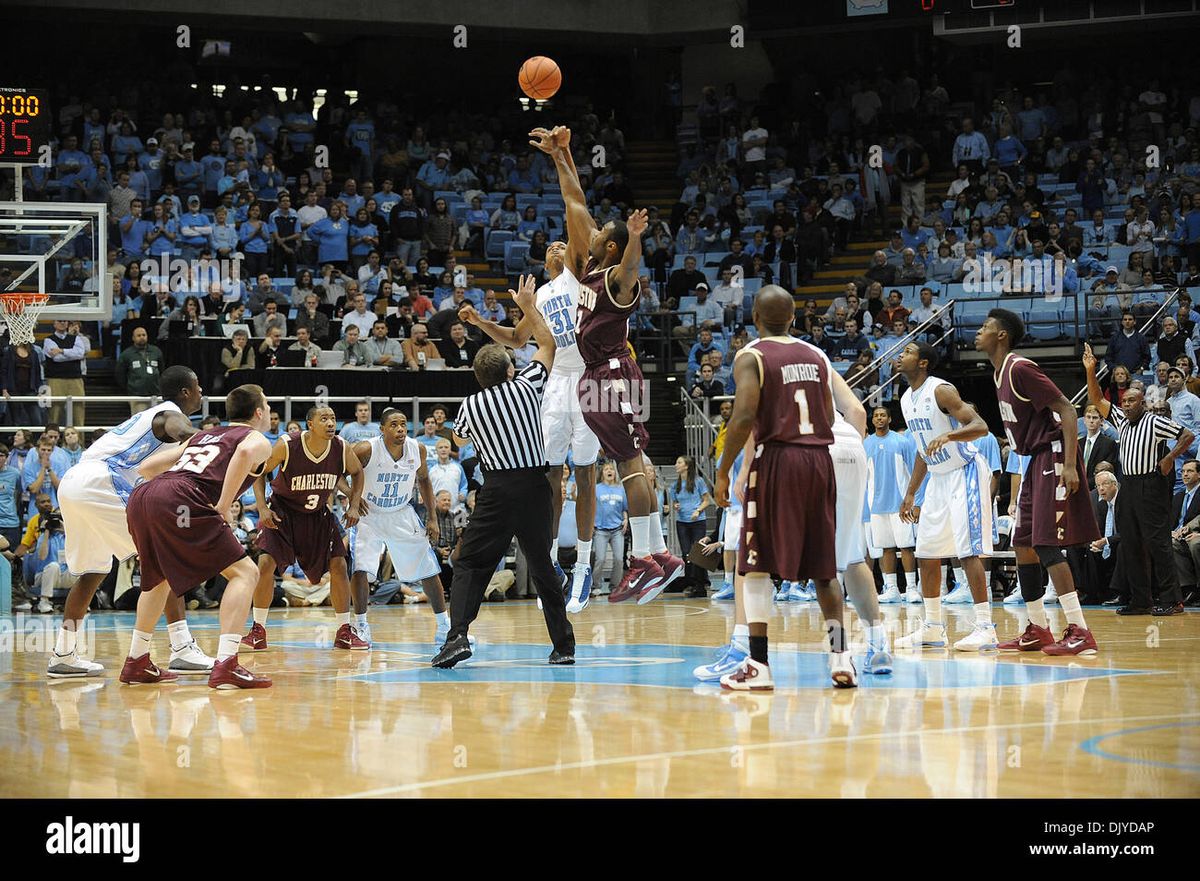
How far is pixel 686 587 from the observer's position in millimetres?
16719

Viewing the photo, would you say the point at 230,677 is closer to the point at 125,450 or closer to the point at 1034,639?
the point at 125,450

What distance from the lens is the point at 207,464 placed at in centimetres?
787

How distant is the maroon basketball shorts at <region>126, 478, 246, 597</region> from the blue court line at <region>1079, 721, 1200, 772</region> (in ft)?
14.9

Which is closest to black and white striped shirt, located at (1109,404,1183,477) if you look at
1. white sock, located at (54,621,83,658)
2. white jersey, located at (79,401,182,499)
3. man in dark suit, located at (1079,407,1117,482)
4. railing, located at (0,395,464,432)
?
man in dark suit, located at (1079,407,1117,482)

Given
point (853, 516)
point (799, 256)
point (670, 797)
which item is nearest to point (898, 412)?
point (799, 256)

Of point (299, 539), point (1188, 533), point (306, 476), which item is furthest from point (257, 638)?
point (1188, 533)

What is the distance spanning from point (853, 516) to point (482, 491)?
7.34 ft

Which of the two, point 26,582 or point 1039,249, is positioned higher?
point 1039,249

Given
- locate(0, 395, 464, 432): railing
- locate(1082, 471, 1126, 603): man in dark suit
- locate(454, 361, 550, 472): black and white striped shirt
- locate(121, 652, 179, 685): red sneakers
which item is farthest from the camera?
locate(0, 395, 464, 432): railing

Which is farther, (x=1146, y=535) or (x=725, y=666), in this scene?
(x=1146, y=535)

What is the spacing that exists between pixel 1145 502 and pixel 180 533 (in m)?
8.62

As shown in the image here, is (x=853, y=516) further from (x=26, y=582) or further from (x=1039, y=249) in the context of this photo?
(x=1039, y=249)

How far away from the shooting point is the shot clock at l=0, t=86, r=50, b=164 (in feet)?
43.4

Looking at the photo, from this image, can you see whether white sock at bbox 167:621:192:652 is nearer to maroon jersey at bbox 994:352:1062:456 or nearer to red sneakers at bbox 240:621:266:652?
red sneakers at bbox 240:621:266:652
